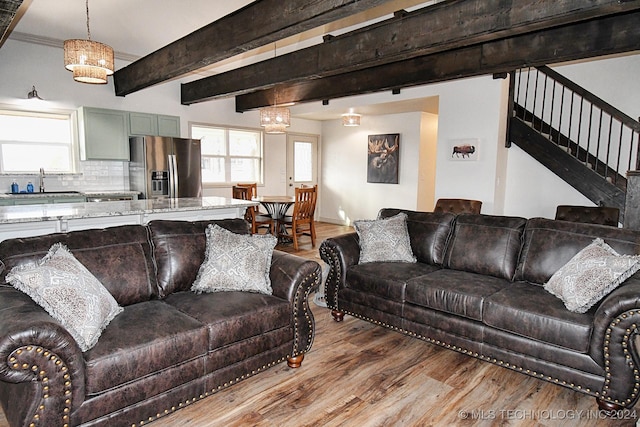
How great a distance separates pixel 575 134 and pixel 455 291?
454 centimetres

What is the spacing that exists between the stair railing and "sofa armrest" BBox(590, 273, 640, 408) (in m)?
3.68

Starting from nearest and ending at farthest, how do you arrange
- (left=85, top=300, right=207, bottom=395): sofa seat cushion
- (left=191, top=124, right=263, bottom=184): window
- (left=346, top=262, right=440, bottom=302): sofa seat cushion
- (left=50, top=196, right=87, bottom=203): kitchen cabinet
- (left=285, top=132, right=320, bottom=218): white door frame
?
(left=85, top=300, right=207, bottom=395): sofa seat cushion < (left=346, top=262, right=440, bottom=302): sofa seat cushion < (left=50, top=196, right=87, bottom=203): kitchen cabinet < (left=191, top=124, right=263, bottom=184): window < (left=285, top=132, right=320, bottom=218): white door frame

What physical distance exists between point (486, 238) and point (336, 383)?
1.68m

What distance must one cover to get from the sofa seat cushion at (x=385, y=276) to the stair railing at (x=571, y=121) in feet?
11.6

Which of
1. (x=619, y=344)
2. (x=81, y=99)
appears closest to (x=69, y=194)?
(x=81, y=99)

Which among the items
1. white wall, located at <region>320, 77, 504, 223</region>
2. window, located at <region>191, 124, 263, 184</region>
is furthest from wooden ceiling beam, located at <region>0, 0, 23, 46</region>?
white wall, located at <region>320, 77, 504, 223</region>

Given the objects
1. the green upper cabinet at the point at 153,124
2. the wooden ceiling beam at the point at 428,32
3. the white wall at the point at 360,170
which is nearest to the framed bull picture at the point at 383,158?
the white wall at the point at 360,170

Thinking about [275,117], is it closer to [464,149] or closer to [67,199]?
[464,149]

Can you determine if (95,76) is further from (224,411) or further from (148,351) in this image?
(224,411)

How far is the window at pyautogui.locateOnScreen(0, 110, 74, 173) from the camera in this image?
5.28m

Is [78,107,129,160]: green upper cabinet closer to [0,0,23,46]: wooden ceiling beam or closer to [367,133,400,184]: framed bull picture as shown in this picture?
[0,0,23,46]: wooden ceiling beam

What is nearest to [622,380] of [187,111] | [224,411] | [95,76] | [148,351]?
[224,411]

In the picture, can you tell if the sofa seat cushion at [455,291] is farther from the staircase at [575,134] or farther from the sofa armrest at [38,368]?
the staircase at [575,134]

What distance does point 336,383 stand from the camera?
2.44 meters
